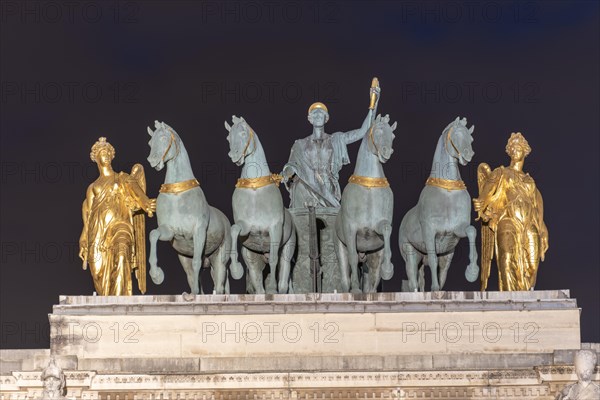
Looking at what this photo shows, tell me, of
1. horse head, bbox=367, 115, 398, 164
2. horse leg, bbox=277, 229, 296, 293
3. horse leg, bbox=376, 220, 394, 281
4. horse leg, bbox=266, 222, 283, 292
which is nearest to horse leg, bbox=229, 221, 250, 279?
horse leg, bbox=266, 222, 283, 292

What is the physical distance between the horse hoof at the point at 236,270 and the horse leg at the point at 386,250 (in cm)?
262

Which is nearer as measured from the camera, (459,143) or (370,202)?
(459,143)

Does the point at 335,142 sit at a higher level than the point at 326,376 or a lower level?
higher

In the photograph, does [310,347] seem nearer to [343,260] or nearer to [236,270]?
[236,270]

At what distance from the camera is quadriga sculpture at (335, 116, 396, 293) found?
52000mm

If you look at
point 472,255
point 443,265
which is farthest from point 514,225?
point 443,265

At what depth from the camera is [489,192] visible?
5331cm

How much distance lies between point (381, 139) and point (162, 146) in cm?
403

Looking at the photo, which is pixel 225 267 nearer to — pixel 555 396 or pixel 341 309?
pixel 341 309

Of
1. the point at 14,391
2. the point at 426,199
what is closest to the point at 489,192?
the point at 426,199

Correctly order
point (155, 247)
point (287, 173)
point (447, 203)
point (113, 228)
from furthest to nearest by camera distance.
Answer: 1. point (287, 173)
2. point (113, 228)
3. point (447, 203)
4. point (155, 247)

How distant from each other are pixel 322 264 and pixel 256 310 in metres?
4.75

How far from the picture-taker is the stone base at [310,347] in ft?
163

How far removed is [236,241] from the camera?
171 feet
